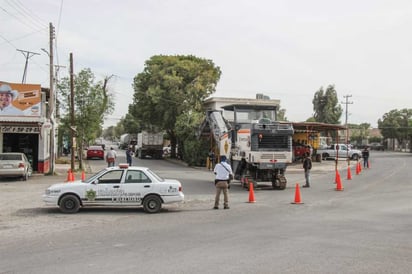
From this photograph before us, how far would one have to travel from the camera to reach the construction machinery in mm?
21188

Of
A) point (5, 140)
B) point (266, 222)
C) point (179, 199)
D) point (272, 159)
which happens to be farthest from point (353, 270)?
point (5, 140)

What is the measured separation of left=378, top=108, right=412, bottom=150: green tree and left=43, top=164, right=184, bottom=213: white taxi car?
79.5 metres

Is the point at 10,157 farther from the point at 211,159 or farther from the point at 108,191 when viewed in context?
the point at 211,159

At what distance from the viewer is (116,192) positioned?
46.6 ft

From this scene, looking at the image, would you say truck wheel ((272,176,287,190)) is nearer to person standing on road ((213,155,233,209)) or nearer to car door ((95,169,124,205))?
person standing on road ((213,155,233,209))

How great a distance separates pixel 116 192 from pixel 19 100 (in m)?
17.0

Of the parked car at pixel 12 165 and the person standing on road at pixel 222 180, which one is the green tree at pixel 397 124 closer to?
the parked car at pixel 12 165

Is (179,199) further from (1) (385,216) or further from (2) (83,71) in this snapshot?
(2) (83,71)

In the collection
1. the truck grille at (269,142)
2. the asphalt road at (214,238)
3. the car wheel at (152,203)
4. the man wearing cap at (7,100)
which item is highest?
the man wearing cap at (7,100)

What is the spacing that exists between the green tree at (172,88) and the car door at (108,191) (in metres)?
30.7

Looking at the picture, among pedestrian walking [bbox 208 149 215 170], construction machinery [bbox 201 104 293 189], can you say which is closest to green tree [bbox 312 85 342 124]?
pedestrian walking [bbox 208 149 215 170]

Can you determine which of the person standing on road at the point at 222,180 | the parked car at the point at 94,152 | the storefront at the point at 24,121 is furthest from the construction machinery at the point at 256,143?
the parked car at the point at 94,152

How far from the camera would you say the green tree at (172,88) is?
46.4 m

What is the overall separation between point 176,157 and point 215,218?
4065cm
